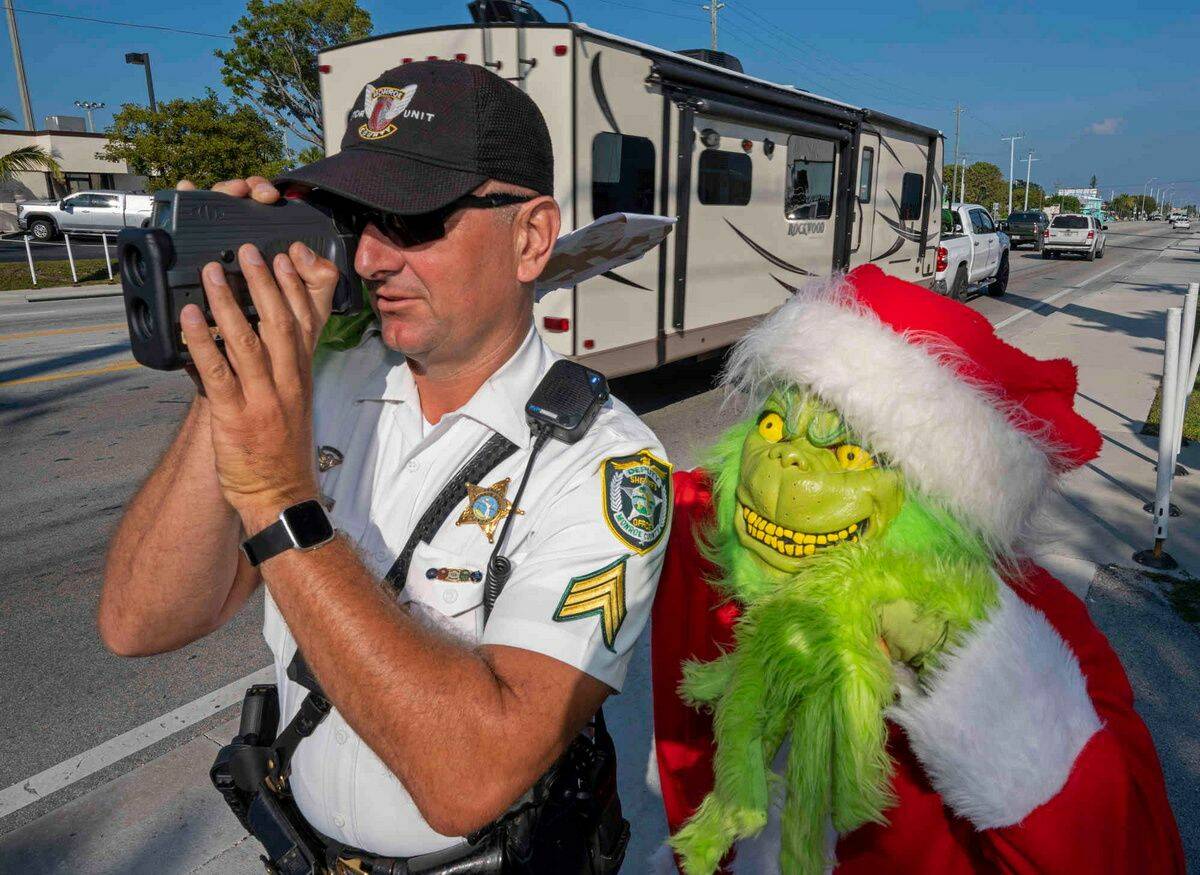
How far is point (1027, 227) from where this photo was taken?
3391 cm

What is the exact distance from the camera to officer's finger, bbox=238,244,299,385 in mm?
1006

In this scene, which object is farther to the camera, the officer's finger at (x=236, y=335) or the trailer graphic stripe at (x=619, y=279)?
the trailer graphic stripe at (x=619, y=279)

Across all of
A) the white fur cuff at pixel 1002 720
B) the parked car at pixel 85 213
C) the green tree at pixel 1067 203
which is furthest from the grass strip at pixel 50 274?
the green tree at pixel 1067 203

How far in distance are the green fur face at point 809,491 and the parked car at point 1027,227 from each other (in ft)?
121

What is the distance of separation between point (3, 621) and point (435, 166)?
372 centimetres

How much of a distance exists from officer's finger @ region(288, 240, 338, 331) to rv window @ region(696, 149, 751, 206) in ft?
21.7

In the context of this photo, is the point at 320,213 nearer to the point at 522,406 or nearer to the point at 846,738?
the point at 522,406

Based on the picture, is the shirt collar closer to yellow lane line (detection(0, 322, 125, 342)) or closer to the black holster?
the black holster

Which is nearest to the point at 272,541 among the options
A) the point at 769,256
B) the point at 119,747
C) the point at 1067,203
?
the point at 119,747

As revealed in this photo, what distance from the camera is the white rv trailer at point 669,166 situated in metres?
5.84

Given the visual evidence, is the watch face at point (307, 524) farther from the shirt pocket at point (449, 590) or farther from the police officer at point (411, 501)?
the shirt pocket at point (449, 590)

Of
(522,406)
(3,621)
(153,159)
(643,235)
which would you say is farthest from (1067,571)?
(153,159)

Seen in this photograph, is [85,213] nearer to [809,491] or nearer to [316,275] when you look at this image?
[316,275]

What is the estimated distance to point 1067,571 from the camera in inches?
166
